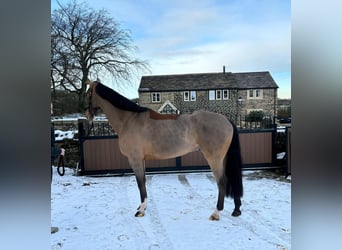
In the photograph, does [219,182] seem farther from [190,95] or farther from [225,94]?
[225,94]

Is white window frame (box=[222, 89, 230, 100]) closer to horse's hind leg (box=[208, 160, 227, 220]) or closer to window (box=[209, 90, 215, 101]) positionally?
window (box=[209, 90, 215, 101])

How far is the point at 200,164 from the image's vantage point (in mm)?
4922

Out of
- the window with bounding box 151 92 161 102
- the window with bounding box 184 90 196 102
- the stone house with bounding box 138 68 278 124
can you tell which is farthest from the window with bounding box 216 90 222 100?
the window with bounding box 151 92 161 102

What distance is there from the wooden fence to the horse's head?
200cm

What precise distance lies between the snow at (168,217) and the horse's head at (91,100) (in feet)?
4.01

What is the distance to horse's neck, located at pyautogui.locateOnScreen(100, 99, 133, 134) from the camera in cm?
286

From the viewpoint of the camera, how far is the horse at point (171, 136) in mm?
2664

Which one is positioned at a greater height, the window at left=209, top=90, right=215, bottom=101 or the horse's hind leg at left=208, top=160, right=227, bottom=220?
the window at left=209, top=90, right=215, bottom=101

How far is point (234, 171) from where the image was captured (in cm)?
267

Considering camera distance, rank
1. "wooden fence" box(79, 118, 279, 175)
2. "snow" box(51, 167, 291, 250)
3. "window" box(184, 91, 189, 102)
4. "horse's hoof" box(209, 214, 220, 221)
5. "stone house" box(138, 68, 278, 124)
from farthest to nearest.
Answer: "window" box(184, 91, 189, 102)
"stone house" box(138, 68, 278, 124)
"wooden fence" box(79, 118, 279, 175)
"horse's hoof" box(209, 214, 220, 221)
"snow" box(51, 167, 291, 250)

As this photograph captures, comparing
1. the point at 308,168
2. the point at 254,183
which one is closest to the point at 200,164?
the point at 254,183

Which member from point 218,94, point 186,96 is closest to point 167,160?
point 186,96

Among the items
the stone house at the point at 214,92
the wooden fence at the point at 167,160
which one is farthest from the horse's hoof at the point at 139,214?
the stone house at the point at 214,92

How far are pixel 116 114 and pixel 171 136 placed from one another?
0.73 m
